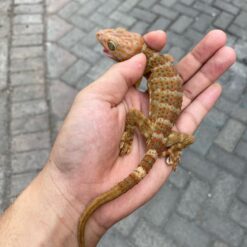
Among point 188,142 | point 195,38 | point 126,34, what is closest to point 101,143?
point 188,142

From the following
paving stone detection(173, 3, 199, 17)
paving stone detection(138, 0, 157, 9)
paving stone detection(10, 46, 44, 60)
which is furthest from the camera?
paving stone detection(138, 0, 157, 9)

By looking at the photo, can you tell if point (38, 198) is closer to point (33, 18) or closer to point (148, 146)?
point (148, 146)

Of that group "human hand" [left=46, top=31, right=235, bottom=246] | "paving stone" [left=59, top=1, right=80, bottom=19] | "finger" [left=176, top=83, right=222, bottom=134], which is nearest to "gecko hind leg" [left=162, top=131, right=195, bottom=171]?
"human hand" [left=46, top=31, right=235, bottom=246]

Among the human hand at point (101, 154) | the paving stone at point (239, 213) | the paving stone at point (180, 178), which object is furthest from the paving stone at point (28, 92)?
the paving stone at point (239, 213)

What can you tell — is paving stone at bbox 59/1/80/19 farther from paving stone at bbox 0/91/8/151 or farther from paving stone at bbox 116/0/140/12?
Result: paving stone at bbox 0/91/8/151

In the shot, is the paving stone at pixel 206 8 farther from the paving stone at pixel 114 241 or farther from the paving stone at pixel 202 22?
the paving stone at pixel 114 241
